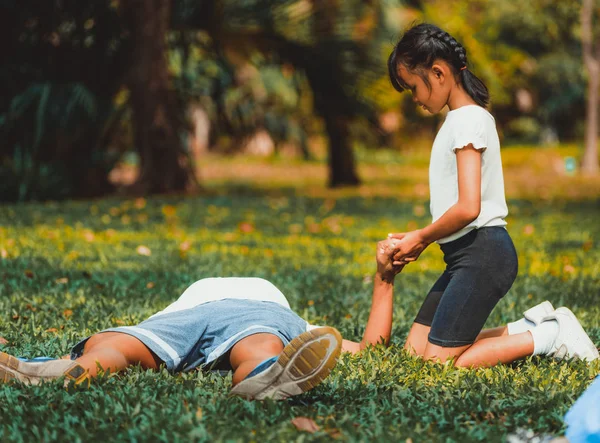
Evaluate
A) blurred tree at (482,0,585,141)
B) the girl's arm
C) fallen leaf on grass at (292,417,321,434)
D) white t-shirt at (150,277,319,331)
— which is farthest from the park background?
blurred tree at (482,0,585,141)

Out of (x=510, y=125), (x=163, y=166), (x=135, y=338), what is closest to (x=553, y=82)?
(x=510, y=125)

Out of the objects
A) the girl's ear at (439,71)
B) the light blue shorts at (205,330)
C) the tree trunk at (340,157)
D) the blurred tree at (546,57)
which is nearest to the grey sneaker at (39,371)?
the light blue shorts at (205,330)

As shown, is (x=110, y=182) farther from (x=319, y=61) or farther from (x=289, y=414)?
(x=289, y=414)

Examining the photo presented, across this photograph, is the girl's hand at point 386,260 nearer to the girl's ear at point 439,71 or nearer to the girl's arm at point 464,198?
the girl's arm at point 464,198

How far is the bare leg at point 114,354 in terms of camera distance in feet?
9.48

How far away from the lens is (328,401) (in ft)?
9.25

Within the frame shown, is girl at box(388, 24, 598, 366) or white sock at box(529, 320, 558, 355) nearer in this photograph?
girl at box(388, 24, 598, 366)

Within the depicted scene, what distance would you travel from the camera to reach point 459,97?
3281mm

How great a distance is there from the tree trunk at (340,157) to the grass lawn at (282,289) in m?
2.25

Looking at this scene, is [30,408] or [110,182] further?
[110,182]

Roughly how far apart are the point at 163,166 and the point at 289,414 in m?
8.93

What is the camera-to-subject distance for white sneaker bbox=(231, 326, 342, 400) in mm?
2605

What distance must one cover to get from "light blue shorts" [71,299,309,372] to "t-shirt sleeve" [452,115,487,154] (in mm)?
916

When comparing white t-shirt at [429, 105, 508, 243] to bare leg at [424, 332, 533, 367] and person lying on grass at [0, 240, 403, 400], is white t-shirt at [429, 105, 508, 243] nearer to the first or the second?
person lying on grass at [0, 240, 403, 400]
